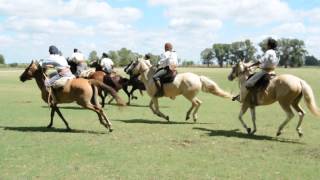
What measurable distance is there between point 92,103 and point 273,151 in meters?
5.83

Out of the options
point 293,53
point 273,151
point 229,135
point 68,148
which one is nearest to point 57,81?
point 68,148

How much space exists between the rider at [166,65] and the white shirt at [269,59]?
163 inches

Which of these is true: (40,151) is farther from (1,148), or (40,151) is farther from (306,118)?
(306,118)

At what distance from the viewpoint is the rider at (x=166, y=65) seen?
17.9 meters

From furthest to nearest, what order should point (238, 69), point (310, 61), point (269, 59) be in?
point (310, 61) < point (238, 69) < point (269, 59)

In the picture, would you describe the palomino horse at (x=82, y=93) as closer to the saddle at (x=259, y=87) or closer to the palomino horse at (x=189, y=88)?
the palomino horse at (x=189, y=88)

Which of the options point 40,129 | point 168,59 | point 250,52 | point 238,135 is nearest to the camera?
point 238,135

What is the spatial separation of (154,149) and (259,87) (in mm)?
4217

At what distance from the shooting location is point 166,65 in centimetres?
1798

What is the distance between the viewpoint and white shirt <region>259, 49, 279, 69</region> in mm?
14344

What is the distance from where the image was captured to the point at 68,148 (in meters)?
12.1

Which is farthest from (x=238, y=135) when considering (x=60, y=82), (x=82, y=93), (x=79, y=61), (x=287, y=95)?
(x=79, y=61)

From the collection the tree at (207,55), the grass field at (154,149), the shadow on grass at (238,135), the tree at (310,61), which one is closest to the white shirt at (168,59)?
the grass field at (154,149)

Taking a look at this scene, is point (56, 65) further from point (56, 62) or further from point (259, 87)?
point (259, 87)
